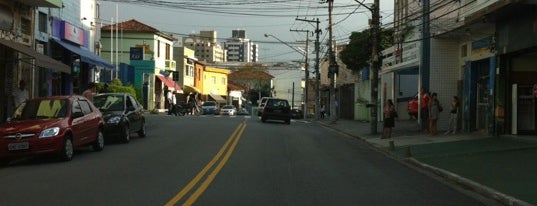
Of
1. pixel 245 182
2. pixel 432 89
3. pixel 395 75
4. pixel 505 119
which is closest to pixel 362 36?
pixel 395 75

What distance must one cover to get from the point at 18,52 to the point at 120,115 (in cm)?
596

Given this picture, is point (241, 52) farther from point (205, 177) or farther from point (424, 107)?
point (205, 177)

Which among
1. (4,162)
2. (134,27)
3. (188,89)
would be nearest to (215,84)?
(188,89)

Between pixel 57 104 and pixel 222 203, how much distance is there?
306 inches

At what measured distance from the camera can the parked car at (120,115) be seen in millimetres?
18125

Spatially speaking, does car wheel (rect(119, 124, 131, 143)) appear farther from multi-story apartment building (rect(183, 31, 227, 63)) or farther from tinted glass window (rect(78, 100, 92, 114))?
multi-story apartment building (rect(183, 31, 227, 63))

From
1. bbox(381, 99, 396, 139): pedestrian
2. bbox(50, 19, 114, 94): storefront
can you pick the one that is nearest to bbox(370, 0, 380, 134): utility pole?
bbox(381, 99, 396, 139): pedestrian

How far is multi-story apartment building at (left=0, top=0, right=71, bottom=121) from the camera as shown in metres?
21.6

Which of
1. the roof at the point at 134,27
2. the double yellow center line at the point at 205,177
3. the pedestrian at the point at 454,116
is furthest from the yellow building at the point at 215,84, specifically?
the double yellow center line at the point at 205,177

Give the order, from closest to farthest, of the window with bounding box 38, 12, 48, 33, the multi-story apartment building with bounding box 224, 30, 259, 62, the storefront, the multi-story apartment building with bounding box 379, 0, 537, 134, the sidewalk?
the sidewalk, the multi-story apartment building with bounding box 379, 0, 537, 134, the window with bounding box 38, 12, 48, 33, the storefront, the multi-story apartment building with bounding box 224, 30, 259, 62

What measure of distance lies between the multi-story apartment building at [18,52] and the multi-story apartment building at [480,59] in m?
14.2

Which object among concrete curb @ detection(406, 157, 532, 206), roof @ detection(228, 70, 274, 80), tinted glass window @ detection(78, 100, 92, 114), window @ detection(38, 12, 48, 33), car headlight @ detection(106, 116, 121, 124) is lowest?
concrete curb @ detection(406, 157, 532, 206)

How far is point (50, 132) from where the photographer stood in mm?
13508

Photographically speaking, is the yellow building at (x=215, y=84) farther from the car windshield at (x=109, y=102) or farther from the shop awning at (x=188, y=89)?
the car windshield at (x=109, y=102)
